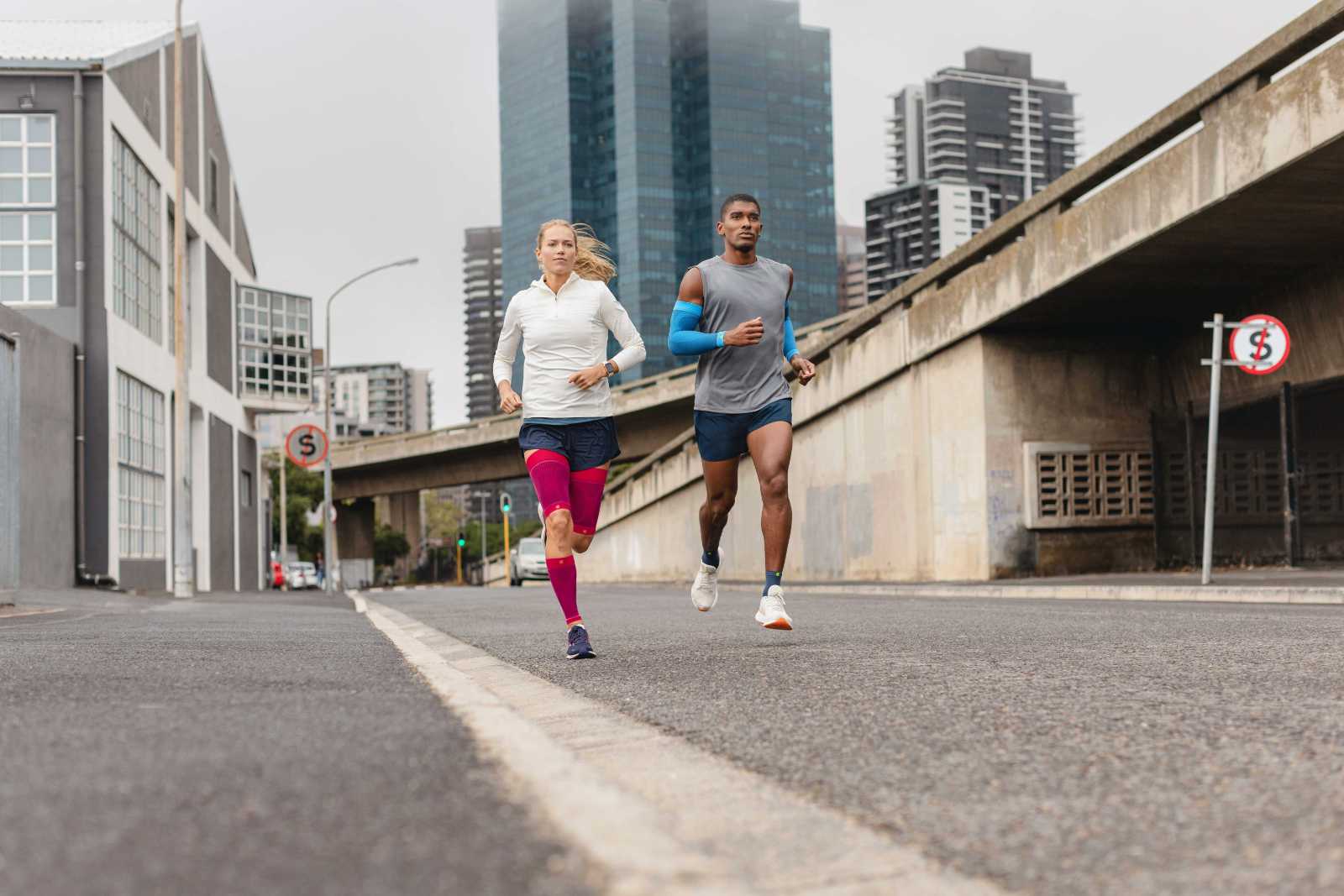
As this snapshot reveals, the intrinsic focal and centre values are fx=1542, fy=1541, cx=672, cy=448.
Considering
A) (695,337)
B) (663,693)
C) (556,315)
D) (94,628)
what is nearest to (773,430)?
(695,337)

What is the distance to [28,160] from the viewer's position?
Result: 2838 cm

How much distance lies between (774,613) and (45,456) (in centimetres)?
2181

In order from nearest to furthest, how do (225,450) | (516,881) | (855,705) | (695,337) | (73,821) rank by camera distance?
(516,881), (73,821), (855,705), (695,337), (225,450)

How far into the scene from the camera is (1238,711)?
13.5ft

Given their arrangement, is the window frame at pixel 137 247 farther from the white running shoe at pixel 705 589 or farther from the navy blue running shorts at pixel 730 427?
the navy blue running shorts at pixel 730 427

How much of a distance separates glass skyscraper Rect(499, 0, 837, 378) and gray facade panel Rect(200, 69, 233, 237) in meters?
130

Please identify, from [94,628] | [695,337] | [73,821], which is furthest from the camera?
[94,628]

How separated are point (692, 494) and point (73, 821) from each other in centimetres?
3353

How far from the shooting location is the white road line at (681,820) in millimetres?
2096

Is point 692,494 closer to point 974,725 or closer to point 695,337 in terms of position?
point 695,337

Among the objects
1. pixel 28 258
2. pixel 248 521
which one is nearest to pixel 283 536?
pixel 248 521

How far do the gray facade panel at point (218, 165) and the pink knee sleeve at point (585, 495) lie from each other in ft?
126

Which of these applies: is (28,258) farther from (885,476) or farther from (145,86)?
(885,476)

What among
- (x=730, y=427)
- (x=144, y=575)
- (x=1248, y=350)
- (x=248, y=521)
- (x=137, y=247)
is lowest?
(x=144, y=575)
